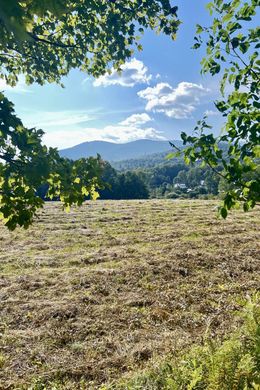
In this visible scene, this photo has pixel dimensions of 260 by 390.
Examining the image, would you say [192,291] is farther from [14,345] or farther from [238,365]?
[238,365]

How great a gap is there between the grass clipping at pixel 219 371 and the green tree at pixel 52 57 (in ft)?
8.63

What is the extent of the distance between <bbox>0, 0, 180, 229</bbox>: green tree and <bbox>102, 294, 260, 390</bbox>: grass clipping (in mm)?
2630

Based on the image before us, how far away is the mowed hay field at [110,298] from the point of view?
6039 mm

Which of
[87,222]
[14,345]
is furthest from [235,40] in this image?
[87,222]

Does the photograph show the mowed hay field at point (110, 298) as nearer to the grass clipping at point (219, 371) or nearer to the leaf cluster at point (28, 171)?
the grass clipping at point (219, 371)

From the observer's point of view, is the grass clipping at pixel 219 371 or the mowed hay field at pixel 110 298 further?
the mowed hay field at pixel 110 298

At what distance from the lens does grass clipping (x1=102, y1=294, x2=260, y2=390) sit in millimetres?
3787

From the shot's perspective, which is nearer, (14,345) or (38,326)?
(14,345)

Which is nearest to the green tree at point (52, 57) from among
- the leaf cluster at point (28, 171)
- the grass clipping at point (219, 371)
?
the leaf cluster at point (28, 171)

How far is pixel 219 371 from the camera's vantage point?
388 cm

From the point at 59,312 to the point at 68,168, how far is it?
5.04 meters

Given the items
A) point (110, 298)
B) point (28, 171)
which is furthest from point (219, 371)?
point (110, 298)

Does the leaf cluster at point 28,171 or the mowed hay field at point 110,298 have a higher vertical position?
the leaf cluster at point 28,171

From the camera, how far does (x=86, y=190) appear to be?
461 centimetres
